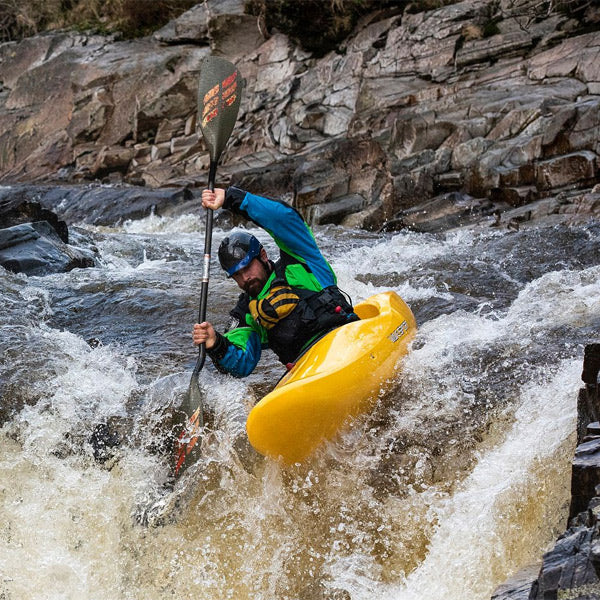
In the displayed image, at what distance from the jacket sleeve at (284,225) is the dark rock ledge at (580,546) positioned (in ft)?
4.61

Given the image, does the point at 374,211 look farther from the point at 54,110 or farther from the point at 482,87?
the point at 54,110

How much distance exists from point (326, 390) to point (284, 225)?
83 cm

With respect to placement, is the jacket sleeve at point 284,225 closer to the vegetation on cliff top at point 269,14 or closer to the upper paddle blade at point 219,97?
the upper paddle blade at point 219,97

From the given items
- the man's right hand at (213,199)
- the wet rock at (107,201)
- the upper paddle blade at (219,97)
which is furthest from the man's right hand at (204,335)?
the wet rock at (107,201)

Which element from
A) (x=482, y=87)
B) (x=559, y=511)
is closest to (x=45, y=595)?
(x=559, y=511)

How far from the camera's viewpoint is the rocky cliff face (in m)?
8.09

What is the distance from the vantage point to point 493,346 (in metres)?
3.86

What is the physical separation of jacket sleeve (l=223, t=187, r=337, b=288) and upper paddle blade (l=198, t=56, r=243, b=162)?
1073 millimetres

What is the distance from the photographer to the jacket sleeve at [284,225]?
353cm

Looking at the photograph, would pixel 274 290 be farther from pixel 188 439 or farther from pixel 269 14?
pixel 269 14

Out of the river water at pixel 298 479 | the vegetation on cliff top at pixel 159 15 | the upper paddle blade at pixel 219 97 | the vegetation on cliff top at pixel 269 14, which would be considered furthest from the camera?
the vegetation on cliff top at pixel 159 15

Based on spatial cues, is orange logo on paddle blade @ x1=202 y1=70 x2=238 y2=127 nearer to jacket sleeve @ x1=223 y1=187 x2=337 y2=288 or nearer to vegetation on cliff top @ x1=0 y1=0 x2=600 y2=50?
jacket sleeve @ x1=223 y1=187 x2=337 y2=288

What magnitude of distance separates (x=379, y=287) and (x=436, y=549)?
10.9 feet

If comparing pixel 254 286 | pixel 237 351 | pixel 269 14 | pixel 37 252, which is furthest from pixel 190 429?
pixel 269 14
